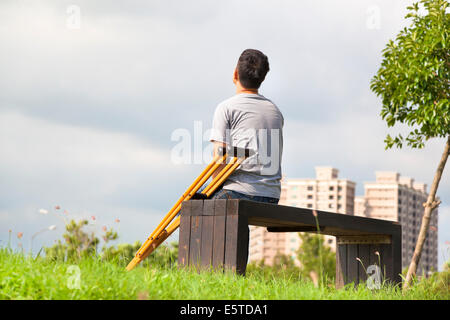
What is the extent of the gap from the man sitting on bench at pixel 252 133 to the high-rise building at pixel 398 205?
10544 centimetres

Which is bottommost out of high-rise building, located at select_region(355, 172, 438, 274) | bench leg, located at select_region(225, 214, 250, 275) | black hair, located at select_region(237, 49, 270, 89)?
bench leg, located at select_region(225, 214, 250, 275)

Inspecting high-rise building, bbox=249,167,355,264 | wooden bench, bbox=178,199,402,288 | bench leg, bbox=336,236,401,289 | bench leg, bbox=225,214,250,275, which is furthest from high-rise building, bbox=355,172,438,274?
bench leg, bbox=225,214,250,275

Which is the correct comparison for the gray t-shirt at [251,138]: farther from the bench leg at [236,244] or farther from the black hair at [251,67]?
the bench leg at [236,244]

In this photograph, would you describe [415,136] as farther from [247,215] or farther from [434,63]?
[247,215]

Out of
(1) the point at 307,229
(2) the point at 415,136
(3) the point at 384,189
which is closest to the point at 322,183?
(3) the point at 384,189

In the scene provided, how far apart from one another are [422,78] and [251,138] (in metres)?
6.60

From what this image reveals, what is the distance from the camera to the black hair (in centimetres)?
575

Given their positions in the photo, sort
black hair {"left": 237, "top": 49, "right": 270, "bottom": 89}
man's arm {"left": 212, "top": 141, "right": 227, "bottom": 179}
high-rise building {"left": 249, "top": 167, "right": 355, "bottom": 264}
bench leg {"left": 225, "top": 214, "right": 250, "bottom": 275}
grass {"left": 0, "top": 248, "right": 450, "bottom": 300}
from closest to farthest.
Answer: grass {"left": 0, "top": 248, "right": 450, "bottom": 300}
bench leg {"left": 225, "top": 214, "right": 250, "bottom": 275}
man's arm {"left": 212, "top": 141, "right": 227, "bottom": 179}
black hair {"left": 237, "top": 49, "right": 270, "bottom": 89}
high-rise building {"left": 249, "top": 167, "right": 355, "bottom": 264}

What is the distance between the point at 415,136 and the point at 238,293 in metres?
9.24

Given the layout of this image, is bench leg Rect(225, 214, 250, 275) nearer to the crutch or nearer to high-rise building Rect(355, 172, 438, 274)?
the crutch

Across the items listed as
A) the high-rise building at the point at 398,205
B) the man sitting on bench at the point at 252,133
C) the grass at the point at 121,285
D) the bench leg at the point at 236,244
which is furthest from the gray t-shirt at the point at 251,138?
the high-rise building at the point at 398,205

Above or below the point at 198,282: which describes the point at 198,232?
above

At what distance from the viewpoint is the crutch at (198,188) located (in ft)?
18.1
